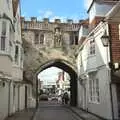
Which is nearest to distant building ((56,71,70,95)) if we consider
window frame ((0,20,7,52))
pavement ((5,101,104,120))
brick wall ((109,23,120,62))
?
pavement ((5,101,104,120))

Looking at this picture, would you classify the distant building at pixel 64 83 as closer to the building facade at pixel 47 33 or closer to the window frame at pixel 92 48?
the building facade at pixel 47 33

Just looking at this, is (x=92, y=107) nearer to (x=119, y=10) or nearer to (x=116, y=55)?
(x=116, y=55)

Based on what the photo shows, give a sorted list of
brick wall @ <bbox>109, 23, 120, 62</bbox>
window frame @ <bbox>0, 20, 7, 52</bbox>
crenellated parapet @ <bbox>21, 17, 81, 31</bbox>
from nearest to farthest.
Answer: window frame @ <bbox>0, 20, 7, 52</bbox> → brick wall @ <bbox>109, 23, 120, 62</bbox> → crenellated parapet @ <bbox>21, 17, 81, 31</bbox>

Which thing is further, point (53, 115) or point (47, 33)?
point (47, 33)

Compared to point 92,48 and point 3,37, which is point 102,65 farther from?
point 3,37

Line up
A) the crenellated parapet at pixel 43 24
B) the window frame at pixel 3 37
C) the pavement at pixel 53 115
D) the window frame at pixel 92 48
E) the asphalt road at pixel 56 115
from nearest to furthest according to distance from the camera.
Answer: the window frame at pixel 3 37 → the pavement at pixel 53 115 → the asphalt road at pixel 56 115 → the window frame at pixel 92 48 → the crenellated parapet at pixel 43 24

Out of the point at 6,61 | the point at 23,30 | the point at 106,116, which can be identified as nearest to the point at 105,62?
the point at 106,116

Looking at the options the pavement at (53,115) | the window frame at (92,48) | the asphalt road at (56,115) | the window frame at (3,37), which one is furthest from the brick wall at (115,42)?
the window frame at (3,37)

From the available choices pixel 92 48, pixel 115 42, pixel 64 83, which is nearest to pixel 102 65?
pixel 115 42

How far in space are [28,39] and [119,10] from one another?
628 inches

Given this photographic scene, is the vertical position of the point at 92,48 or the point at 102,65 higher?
the point at 92,48

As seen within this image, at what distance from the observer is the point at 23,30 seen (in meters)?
33.4

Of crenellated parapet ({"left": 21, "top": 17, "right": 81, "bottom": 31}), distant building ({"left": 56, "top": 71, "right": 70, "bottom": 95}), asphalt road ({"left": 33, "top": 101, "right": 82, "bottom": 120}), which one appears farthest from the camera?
distant building ({"left": 56, "top": 71, "right": 70, "bottom": 95})

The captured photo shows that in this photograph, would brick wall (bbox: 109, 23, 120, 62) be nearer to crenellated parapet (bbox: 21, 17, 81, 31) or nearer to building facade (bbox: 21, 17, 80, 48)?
building facade (bbox: 21, 17, 80, 48)
